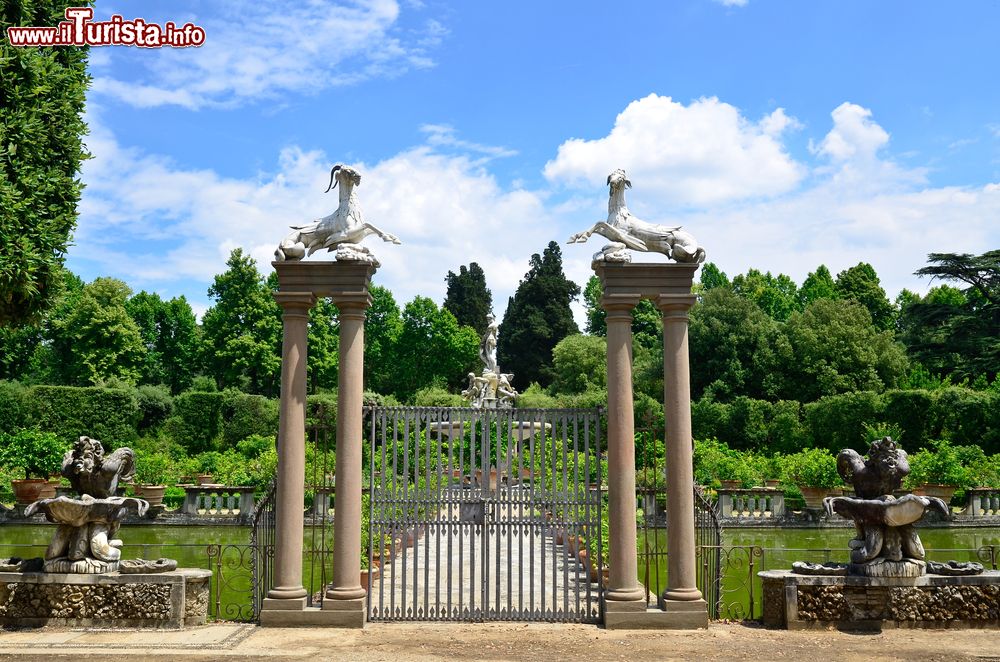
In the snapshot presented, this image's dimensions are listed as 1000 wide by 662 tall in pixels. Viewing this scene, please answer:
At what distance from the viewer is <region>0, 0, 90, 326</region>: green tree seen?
10633mm

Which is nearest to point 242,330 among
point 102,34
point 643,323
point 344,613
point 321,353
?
point 321,353

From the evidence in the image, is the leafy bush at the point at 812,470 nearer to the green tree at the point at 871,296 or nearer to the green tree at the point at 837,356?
the green tree at the point at 837,356

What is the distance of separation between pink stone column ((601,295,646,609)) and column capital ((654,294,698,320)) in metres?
0.40

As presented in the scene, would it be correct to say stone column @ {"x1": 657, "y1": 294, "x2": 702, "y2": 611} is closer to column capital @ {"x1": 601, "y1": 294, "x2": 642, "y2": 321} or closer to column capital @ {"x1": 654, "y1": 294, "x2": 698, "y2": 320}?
column capital @ {"x1": 654, "y1": 294, "x2": 698, "y2": 320}

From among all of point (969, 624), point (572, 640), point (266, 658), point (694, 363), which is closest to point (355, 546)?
point (266, 658)

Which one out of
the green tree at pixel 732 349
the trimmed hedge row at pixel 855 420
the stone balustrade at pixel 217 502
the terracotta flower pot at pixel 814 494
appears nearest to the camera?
the stone balustrade at pixel 217 502

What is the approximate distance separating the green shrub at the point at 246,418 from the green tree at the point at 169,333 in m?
13.9

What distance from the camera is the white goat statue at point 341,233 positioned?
9281mm

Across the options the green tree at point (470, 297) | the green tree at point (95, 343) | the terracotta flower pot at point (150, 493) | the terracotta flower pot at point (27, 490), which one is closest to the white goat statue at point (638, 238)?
the terracotta flower pot at point (150, 493)

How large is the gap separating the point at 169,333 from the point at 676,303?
47.6 meters

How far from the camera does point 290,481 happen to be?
9023mm

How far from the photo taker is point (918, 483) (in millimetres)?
23594

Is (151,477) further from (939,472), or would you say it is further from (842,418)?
(842,418)

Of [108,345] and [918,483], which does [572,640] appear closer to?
[918,483]
